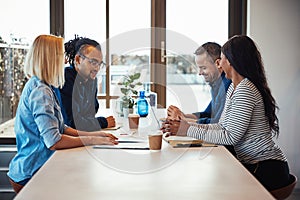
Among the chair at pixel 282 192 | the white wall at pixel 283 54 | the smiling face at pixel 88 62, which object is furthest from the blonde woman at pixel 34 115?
the white wall at pixel 283 54

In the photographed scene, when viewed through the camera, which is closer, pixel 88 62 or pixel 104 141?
pixel 104 141

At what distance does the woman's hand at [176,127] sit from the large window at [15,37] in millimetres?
2322

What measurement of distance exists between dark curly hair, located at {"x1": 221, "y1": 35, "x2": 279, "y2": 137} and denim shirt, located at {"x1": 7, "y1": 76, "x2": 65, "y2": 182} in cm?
99

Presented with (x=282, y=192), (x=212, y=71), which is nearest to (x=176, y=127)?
(x=282, y=192)

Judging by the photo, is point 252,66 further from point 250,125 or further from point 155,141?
point 155,141

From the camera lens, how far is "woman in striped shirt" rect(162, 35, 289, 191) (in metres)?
2.16

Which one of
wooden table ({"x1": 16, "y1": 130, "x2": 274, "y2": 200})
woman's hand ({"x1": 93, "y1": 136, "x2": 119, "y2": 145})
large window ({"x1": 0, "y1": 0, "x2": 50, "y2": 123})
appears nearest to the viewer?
wooden table ({"x1": 16, "y1": 130, "x2": 274, "y2": 200})

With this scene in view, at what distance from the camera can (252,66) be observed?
229 cm

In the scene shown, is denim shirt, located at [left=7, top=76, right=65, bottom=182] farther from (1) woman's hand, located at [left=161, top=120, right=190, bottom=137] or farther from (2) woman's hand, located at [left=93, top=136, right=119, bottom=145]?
(1) woman's hand, located at [left=161, top=120, right=190, bottom=137]

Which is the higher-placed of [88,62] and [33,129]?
[88,62]

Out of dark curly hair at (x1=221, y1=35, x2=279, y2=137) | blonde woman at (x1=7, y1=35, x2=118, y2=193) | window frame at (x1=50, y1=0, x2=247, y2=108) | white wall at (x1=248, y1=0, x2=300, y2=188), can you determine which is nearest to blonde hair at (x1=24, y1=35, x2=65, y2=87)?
blonde woman at (x1=7, y1=35, x2=118, y2=193)

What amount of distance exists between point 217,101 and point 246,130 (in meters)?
0.78

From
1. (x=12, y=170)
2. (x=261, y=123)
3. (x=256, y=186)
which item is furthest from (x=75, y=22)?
(x=256, y=186)

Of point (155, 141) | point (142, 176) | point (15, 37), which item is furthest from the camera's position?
point (15, 37)
